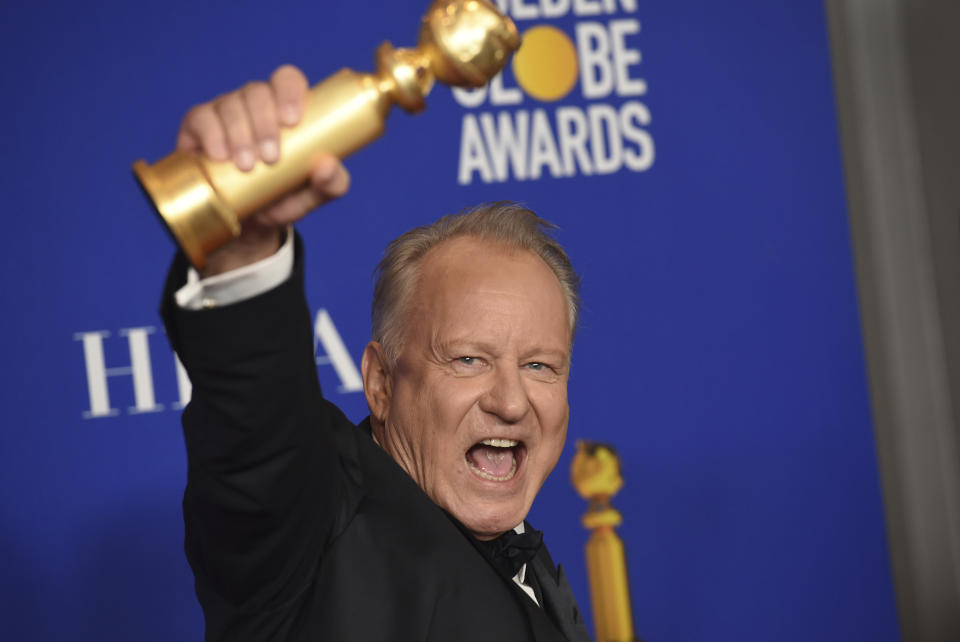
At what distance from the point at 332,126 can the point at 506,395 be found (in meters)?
0.65

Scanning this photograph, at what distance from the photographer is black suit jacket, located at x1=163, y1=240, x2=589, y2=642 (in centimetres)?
78

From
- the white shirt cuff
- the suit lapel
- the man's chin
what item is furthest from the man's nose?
the white shirt cuff

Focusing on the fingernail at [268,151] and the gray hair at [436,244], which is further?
the gray hair at [436,244]

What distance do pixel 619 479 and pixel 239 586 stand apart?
1311mm

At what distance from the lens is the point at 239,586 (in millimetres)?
914

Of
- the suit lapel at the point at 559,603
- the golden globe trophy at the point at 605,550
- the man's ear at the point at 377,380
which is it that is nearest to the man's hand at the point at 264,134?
the man's ear at the point at 377,380

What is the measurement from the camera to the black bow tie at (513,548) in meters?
1.36

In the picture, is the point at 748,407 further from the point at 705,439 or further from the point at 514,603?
the point at 514,603

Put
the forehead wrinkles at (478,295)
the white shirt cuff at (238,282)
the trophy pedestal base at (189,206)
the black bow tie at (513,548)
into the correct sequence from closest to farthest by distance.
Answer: the trophy pedestal base at (189,206)
the white shirt cuff at (238,282)
the forehead wrinkles at (478,295)
the black bow tie at (513,548)

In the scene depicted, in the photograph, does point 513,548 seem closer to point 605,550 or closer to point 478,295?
point 478,295

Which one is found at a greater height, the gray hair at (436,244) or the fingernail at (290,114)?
the fingernail at (290,114)

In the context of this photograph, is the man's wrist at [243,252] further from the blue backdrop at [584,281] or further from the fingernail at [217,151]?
the blue backdrop at [584,281]

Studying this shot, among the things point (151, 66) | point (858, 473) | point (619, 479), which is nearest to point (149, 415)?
point (151, 66)

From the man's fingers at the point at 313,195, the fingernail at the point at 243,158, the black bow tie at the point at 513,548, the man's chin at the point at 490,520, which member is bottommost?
the black bow tie at the point at 513,548
